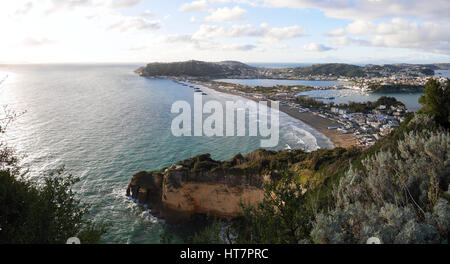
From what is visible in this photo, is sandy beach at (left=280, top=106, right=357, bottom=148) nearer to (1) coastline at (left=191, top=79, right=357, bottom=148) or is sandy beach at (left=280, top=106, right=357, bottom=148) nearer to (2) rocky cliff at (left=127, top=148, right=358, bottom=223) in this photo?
(1) coastline at (left=191, top=79, right=357, bottom=148)

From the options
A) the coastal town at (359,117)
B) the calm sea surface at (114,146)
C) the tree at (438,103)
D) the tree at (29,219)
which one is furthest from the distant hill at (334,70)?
the tree at (29,219)

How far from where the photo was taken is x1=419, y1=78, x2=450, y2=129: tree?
49.3ft

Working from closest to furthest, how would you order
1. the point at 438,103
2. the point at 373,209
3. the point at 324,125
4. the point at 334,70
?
the point at 373,209 → the point at 438,103 → the point at 324,125 → the point at 334,70

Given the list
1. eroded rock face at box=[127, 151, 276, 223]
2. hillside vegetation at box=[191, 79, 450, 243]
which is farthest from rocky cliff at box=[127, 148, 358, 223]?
hillside vegetation at box=[191, 79, 450, 243]

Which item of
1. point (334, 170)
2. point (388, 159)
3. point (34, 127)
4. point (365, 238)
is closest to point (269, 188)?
point (365, 238)

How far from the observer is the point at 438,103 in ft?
51.4

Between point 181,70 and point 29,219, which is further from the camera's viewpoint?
point 181,70

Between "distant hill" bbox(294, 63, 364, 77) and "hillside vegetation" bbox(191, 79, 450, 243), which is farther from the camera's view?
"distant hill" bbox(294, 63, 364, 77)

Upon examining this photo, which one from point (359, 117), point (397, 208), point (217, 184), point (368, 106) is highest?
point (368, 106)

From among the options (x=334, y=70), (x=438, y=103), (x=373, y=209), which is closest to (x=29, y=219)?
(x=373, y=209)

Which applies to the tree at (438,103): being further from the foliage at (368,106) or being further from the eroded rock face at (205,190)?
the foliage at (368,106)

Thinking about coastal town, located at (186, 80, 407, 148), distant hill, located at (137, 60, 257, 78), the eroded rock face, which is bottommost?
the eroded rock face

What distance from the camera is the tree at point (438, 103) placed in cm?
1503

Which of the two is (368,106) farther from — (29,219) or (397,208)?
(29,219)
